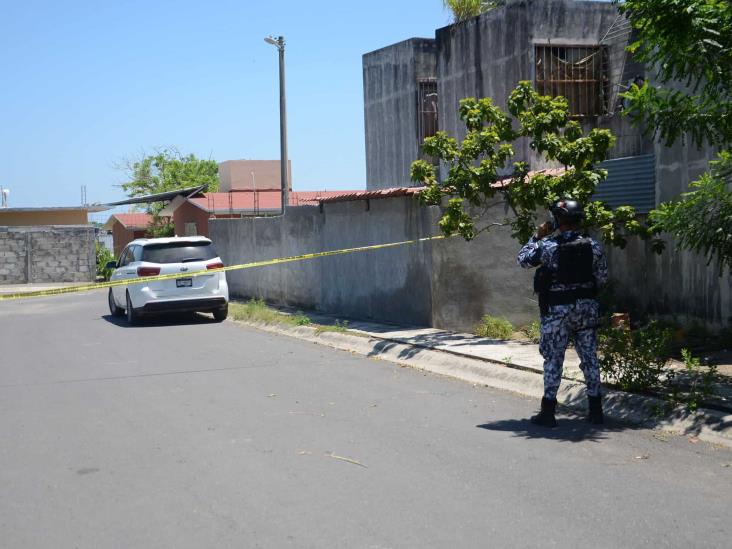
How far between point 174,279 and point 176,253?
1.82 ft

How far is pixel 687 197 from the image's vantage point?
357 inches

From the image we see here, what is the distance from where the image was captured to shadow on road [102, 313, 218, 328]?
17875 mm

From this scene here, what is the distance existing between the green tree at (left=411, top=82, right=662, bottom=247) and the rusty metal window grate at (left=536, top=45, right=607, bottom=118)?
267 inches

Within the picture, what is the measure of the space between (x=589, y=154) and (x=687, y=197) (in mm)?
2605

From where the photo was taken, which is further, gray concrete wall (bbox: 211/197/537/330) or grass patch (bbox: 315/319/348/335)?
grass patch (bbox: 315/319/348/335)

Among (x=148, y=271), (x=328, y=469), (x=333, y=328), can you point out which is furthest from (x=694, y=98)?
(x=148, y=271)

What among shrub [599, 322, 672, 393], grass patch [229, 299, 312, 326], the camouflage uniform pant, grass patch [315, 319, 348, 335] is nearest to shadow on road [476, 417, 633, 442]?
the camouflage uniform pant

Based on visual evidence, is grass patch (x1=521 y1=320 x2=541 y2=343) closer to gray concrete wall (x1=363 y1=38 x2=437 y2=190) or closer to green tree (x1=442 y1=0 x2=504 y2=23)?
gray concrete wall (x1=363 y1=38 x2=437 y2=190)

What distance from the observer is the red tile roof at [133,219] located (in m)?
63.1

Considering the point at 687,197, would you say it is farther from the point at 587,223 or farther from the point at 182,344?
the point at 182,344

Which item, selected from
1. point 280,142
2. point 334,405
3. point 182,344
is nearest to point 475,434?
point 334,405

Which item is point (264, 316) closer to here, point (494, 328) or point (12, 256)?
point (494, 328)

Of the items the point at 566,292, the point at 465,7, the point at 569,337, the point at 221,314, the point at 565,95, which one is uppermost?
the point at 465,7

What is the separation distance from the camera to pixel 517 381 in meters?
9.84
